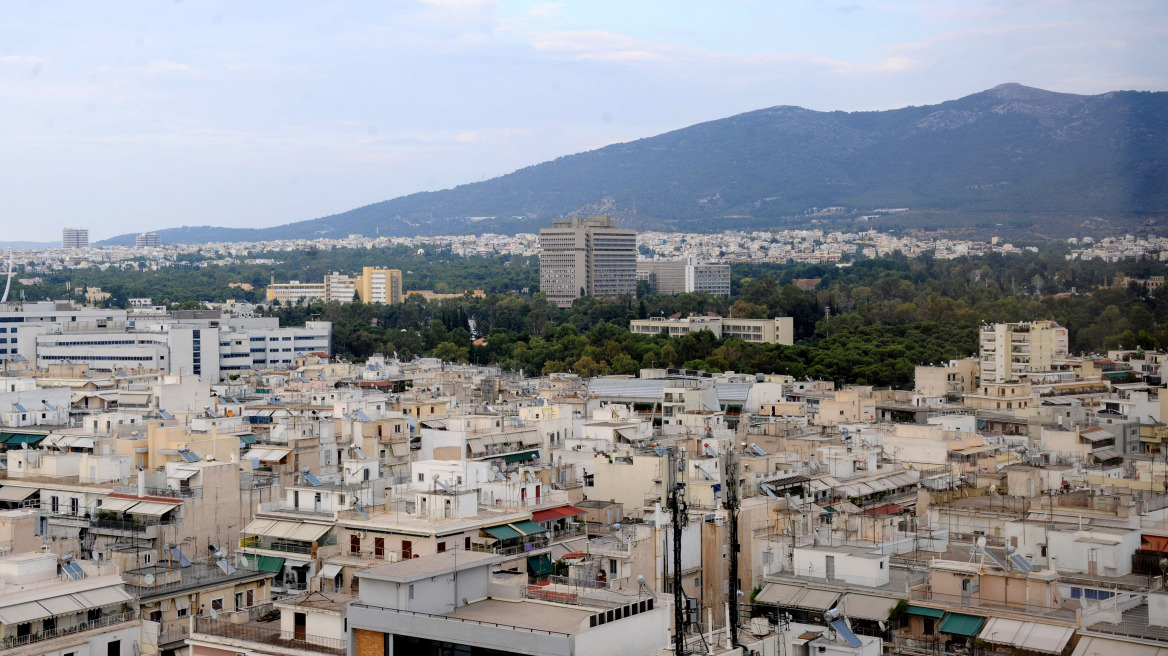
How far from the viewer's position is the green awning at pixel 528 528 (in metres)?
16.5

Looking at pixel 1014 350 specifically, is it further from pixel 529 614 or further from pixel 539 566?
pixel 529 614

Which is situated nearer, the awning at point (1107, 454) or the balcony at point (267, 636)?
the balcony at point (267, 636)

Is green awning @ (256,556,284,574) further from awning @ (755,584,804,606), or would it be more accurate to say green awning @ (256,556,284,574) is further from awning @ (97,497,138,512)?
awning @ (755,584,804,606)

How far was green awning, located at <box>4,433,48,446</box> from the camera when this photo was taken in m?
24.1

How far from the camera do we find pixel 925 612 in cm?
1311

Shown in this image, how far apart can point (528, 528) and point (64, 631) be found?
5491mm

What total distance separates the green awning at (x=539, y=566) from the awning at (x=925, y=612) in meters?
4.27

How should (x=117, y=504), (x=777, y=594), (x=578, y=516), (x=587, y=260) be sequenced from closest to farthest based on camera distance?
(x=777, y=594)
(x=117, y=504)
(x=578, y=516)
(x=587, y=260)

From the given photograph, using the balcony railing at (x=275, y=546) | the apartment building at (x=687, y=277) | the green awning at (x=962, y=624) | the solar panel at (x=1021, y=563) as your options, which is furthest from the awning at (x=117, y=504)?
the apartment building at (x=687, y=277)

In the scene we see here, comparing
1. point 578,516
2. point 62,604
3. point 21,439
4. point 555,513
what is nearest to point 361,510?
point 555,513

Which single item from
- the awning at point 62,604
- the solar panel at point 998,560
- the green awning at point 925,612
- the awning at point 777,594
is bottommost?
the awning at point 777,594

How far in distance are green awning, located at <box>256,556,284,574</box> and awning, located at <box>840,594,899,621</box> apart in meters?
6.29

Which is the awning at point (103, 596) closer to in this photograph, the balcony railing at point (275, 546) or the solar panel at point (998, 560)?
the balcony railing at point (275, 546)

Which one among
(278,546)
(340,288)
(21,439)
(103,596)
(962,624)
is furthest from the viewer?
(340,288)
